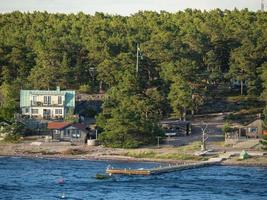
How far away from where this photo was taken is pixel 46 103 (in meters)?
110

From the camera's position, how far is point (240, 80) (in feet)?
382

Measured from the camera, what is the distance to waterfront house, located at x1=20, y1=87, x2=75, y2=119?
10938 centimetres

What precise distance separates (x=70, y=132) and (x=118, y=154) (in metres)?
9.53

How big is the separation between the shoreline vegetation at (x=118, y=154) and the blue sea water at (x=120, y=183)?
6.41 feet

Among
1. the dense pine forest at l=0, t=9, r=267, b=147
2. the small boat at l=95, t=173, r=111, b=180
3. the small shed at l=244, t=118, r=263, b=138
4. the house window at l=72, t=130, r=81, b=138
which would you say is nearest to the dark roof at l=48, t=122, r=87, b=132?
the house window at l=72, t=130, r=81, b=138

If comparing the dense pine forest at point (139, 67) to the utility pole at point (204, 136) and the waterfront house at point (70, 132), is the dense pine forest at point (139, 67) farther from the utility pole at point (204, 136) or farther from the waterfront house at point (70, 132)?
the utility pole at point (204, 136)

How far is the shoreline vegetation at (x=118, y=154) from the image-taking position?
3538 inches

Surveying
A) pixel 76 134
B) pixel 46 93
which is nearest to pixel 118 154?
pixel 76 134

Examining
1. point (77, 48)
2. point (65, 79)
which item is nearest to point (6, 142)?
point (65, 79)

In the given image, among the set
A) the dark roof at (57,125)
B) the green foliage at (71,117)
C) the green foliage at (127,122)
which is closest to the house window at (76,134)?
the dark roof at (57,125)

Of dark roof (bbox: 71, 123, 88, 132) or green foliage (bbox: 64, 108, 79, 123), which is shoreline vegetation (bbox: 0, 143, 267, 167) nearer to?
dark roof (bbox: 71, 123, 88, 132)

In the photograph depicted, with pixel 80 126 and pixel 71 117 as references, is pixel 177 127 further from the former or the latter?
pixel 71 117

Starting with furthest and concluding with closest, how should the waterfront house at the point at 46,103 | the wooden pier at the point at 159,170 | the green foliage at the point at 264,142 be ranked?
the waterfront house at the point at 46,103 → the green foliage at the point at 264,142 → the wooden pier at the point at 159,170

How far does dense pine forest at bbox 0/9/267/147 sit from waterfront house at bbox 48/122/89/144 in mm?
2538
